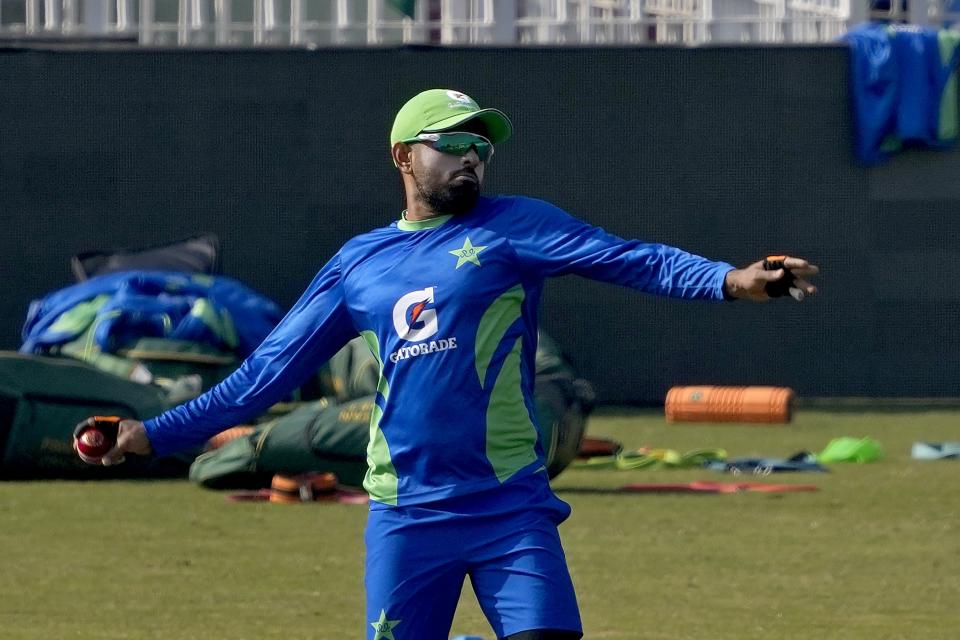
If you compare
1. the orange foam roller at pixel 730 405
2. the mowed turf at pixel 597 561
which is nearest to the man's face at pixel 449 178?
the mowed turf at pixel 597 561

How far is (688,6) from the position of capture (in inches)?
833

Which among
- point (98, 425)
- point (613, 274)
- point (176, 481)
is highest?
point (613, 274)

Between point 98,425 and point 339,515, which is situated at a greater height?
point 98,425

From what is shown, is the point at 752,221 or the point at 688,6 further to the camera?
the point at 688,6

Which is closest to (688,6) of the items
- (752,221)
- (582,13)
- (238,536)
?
(582,13)

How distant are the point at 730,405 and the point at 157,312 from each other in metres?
4.89

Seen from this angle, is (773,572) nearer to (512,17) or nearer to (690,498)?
(690,498)

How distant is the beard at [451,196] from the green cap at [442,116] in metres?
0.14

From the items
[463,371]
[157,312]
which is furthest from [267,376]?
[157,312]

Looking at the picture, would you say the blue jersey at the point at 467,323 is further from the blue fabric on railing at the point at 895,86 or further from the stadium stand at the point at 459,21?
the stadium stand at the point at 459,21

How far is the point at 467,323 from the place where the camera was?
205 inches

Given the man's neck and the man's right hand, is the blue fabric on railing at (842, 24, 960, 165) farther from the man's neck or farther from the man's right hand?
the man's right hand

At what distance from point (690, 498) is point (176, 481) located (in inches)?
133

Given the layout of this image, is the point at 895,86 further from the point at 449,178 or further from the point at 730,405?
the point at 449,178
